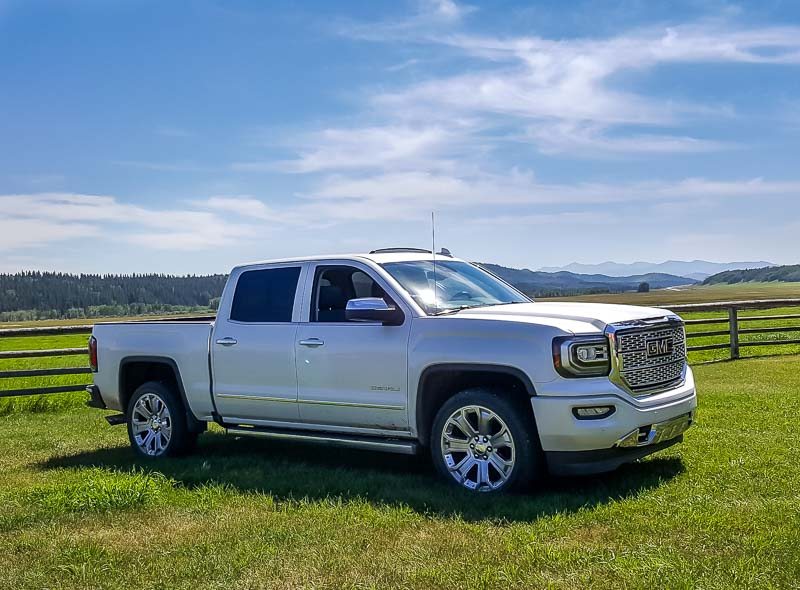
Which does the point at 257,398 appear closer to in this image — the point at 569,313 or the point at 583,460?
the point at 569,313

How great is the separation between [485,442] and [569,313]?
45.8 inches

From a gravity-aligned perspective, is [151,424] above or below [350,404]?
below

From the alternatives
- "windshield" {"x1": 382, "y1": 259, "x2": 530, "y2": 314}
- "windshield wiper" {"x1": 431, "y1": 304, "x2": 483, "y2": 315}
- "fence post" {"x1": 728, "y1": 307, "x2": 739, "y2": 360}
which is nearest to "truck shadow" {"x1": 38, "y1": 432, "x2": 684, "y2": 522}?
"windshield wiper" {"x1": 431, "y1": 304, "x2": 483, "y2": 315}

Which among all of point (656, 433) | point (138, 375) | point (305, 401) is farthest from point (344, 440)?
point (138, 375)

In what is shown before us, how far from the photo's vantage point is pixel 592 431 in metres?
5.75

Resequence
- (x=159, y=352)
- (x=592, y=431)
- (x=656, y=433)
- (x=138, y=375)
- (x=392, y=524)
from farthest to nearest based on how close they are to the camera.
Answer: (x=138, y=375) < (x=159, y=352) < (x=656, y=433) < (x=592, y=431) < (x=392, y=524)

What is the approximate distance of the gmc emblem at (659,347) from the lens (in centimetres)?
622

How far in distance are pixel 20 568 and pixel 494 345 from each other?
342cm

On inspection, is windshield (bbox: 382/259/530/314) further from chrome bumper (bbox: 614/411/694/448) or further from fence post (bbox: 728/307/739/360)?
fence post (bbox: 728/307/739/360)

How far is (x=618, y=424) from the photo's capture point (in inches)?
229

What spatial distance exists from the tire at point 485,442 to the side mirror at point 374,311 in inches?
33.5

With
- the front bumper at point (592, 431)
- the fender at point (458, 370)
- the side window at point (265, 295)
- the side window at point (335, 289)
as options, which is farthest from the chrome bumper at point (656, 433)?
the side window at point (265, 295)

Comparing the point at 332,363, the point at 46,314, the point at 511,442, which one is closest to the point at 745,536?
the point at 511,442

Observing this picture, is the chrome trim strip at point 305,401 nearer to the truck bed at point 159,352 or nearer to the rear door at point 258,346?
the rear door at point 258,346
